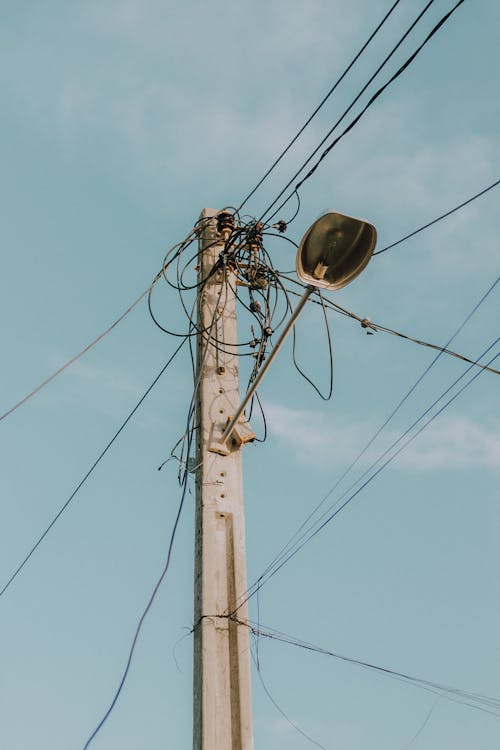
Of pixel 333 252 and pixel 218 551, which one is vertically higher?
pixel 333 252

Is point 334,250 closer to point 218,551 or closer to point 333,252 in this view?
point 333,252

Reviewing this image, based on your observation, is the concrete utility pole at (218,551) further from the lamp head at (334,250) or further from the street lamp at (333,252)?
the lamp head at (334,250)

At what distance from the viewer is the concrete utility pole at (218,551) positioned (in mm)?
4516

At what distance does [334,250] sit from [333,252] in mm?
13

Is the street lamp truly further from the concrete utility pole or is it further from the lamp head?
the concrete utility pole

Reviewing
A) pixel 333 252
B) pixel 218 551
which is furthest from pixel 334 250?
pixel 218 551

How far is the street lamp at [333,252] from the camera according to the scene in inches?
178

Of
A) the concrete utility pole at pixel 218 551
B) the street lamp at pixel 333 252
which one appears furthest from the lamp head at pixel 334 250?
the concrete utility pole at pixel 218 551

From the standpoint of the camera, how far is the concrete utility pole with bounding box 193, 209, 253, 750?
4.52m

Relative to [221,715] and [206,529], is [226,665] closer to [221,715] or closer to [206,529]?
[221,715]

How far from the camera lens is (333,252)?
4.59m

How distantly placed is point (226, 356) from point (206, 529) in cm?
137

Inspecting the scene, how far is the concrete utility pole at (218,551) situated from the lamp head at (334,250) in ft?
4.57

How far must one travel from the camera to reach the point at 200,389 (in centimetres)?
580
